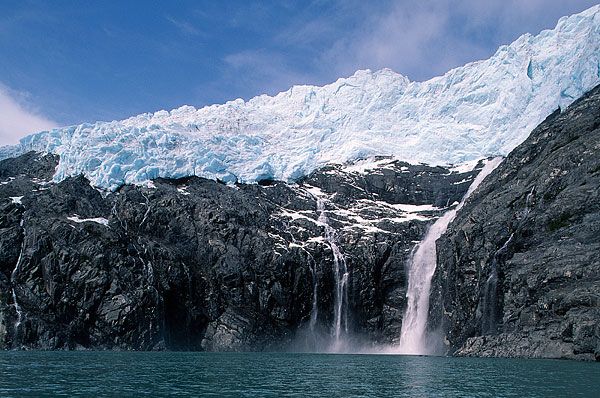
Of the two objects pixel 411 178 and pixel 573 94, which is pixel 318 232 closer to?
pixel 411 178

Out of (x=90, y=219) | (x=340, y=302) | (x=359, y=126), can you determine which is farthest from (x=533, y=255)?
(x=359, y=126)

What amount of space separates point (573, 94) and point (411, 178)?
126 feet

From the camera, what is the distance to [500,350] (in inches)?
2975

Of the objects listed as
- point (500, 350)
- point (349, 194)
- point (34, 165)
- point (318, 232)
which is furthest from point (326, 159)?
point (500, 350)

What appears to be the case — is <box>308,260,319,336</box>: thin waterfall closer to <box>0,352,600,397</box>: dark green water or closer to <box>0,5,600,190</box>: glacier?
<box>0,5,600,190</box>: glacier

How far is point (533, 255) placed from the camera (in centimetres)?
7856

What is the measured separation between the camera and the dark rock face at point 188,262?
9950 centimetres


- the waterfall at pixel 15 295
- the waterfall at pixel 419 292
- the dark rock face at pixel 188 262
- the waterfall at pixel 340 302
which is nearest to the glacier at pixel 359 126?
the dark rock face at pixel 188 262

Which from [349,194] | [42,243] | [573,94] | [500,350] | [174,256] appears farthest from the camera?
[349,194]

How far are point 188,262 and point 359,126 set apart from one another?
69.1m

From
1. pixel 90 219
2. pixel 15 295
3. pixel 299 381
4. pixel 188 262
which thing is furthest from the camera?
pixel 90 219

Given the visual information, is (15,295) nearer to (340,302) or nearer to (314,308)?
(314,308)

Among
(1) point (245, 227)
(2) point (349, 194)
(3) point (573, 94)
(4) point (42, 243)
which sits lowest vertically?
(4) point (42, 243)

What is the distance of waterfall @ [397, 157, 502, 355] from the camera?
110 meters
